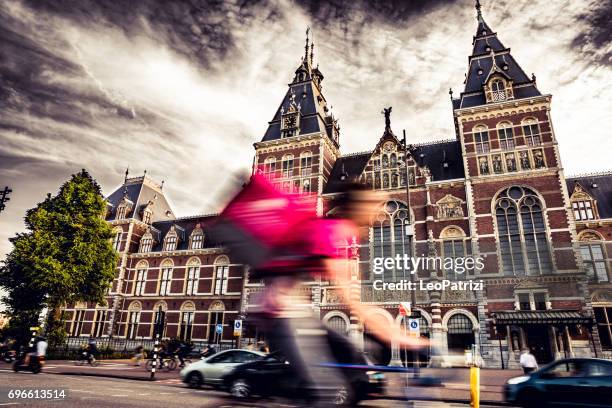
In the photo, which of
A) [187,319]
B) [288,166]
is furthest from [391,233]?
[187,319]

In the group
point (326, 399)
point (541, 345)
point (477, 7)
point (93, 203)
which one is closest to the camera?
point (326, 399)

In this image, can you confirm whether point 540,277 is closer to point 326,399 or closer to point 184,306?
point 326,399

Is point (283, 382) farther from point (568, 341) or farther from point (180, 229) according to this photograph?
point (180, 229)

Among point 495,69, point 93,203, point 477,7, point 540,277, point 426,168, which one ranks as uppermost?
point 477,7

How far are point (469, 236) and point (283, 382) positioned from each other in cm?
2287

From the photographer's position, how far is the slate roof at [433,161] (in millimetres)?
26578

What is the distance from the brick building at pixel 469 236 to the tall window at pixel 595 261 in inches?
3.1

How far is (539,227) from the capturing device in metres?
22.4

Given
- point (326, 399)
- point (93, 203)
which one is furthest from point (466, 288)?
point (93, 203)

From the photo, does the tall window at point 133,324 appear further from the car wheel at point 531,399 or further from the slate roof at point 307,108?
the car wheel at point 531,399

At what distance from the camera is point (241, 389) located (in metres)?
3.54

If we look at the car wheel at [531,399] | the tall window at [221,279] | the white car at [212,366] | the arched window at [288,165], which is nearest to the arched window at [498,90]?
the arched window at [288,165]

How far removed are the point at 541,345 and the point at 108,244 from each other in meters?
28.8

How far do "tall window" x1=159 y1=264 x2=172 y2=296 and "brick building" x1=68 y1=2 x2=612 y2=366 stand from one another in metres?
0.11
